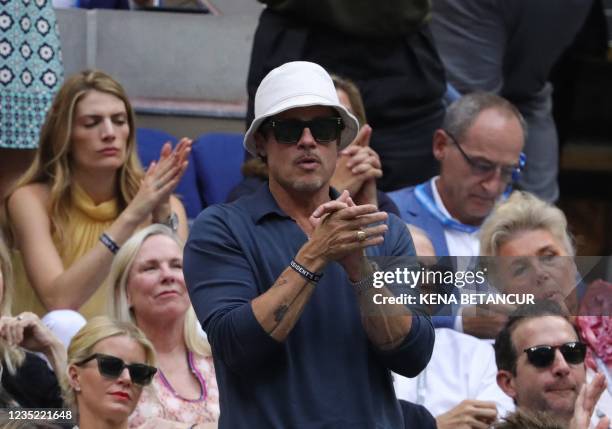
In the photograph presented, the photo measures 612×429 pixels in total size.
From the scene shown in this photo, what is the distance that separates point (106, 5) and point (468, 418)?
4040 mm

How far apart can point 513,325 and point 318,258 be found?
1270mm

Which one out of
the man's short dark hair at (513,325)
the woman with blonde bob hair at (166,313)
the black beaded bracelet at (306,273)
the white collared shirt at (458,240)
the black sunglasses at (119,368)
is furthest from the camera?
the white collared shirt at (458,240)

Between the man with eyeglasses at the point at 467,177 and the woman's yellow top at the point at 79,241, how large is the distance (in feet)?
4.05

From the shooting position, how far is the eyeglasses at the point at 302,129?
4902 millimetres

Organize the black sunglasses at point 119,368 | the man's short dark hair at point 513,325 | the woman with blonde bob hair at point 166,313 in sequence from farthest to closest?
the woman with blonde bob hair at point 166,313 < the black sunglasses at point 119,368 < the man's short dark hair at point 513,325

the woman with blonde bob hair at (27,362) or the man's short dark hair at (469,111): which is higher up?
the man's short dark hair at (469,111)

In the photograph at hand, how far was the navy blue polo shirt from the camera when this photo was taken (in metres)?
4.59

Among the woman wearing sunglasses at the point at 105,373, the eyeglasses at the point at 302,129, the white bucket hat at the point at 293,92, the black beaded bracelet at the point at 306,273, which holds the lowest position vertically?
the woman wearing sunglasses at the point at 105,373

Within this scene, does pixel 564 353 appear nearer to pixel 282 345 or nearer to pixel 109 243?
pixel 282 345

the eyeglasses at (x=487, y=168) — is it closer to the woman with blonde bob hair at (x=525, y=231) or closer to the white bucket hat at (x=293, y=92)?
the woman with blonde bob hair at (x=525, y=231)

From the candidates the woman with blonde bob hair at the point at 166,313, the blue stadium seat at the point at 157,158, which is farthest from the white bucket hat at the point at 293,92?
the blue stadium seat at the point at 157,158

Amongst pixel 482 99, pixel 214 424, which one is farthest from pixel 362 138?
pixel 214 424

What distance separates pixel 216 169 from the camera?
26.6ft

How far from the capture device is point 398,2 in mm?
7527
